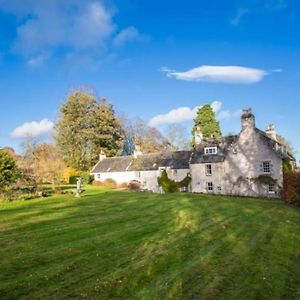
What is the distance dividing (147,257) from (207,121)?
6830 cm

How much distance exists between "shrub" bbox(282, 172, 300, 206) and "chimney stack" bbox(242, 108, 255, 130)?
26.5 ft

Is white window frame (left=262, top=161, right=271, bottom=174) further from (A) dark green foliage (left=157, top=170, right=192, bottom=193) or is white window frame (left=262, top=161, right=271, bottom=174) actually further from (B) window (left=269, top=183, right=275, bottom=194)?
(A) dark green foliage (left=157, top=170, right=192, bottom=193)

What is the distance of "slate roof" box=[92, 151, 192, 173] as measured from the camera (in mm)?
51969

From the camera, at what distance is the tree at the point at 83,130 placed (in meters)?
72.0

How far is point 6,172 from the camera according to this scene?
33.7m

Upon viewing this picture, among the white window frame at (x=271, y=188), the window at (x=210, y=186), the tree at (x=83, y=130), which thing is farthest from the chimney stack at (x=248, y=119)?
the tree at (x=83, y=130)

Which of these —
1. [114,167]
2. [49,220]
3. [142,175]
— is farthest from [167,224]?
[114,167]

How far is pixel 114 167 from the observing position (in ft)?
207

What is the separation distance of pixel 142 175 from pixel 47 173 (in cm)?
1625

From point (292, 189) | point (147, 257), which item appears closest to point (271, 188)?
point (292, 189)

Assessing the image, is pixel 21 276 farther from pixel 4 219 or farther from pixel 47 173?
pixel 47 173

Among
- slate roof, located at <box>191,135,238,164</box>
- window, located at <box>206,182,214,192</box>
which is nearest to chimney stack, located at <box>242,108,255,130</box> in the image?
slate roof, located at <box>191,135,238,164</box>

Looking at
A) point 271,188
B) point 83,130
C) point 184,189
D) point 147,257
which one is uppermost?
point 83,130

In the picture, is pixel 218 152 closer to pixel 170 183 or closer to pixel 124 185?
pixel 170 183
